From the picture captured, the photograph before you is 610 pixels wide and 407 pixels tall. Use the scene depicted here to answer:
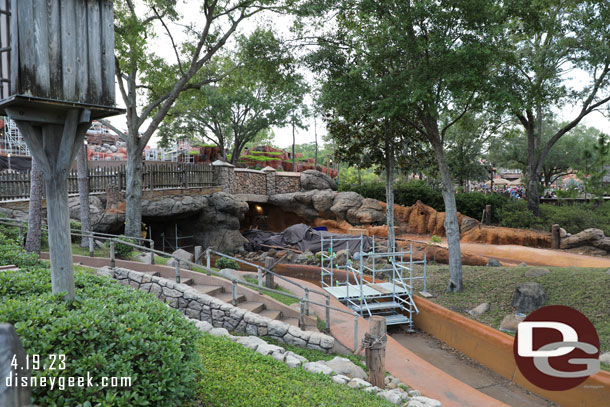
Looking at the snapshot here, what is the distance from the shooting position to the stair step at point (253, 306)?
10172 millimetres

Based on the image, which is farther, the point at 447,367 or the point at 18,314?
the point at 447,367

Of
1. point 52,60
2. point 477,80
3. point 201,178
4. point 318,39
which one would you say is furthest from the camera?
point 201,178

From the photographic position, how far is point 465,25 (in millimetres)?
12078

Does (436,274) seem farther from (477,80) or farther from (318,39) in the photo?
(318,39)

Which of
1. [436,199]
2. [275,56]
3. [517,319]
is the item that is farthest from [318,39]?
[436,199]

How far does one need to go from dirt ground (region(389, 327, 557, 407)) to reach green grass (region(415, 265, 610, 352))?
1.15 meters

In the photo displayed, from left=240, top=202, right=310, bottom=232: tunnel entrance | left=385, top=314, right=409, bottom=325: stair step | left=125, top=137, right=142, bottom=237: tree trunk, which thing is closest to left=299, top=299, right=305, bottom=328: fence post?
left=385, top=314, right=409, bottom=325: stair step

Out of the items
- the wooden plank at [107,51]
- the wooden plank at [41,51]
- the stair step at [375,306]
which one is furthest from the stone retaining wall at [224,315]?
the wooden plank at [41,51]

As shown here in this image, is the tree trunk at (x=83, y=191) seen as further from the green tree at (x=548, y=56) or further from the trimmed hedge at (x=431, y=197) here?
the trimmed hedge at (x=431, y=197)

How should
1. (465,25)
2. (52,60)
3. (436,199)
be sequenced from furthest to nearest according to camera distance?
(436,199) < (465,25) < (52,60)

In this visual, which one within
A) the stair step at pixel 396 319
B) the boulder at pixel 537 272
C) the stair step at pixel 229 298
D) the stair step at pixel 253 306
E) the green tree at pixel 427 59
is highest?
the green tree at pixel 427 59

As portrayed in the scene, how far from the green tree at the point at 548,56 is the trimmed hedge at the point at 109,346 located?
436 inches

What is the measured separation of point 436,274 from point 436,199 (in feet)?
46.1

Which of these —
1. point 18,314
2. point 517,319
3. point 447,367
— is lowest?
point 447,367
